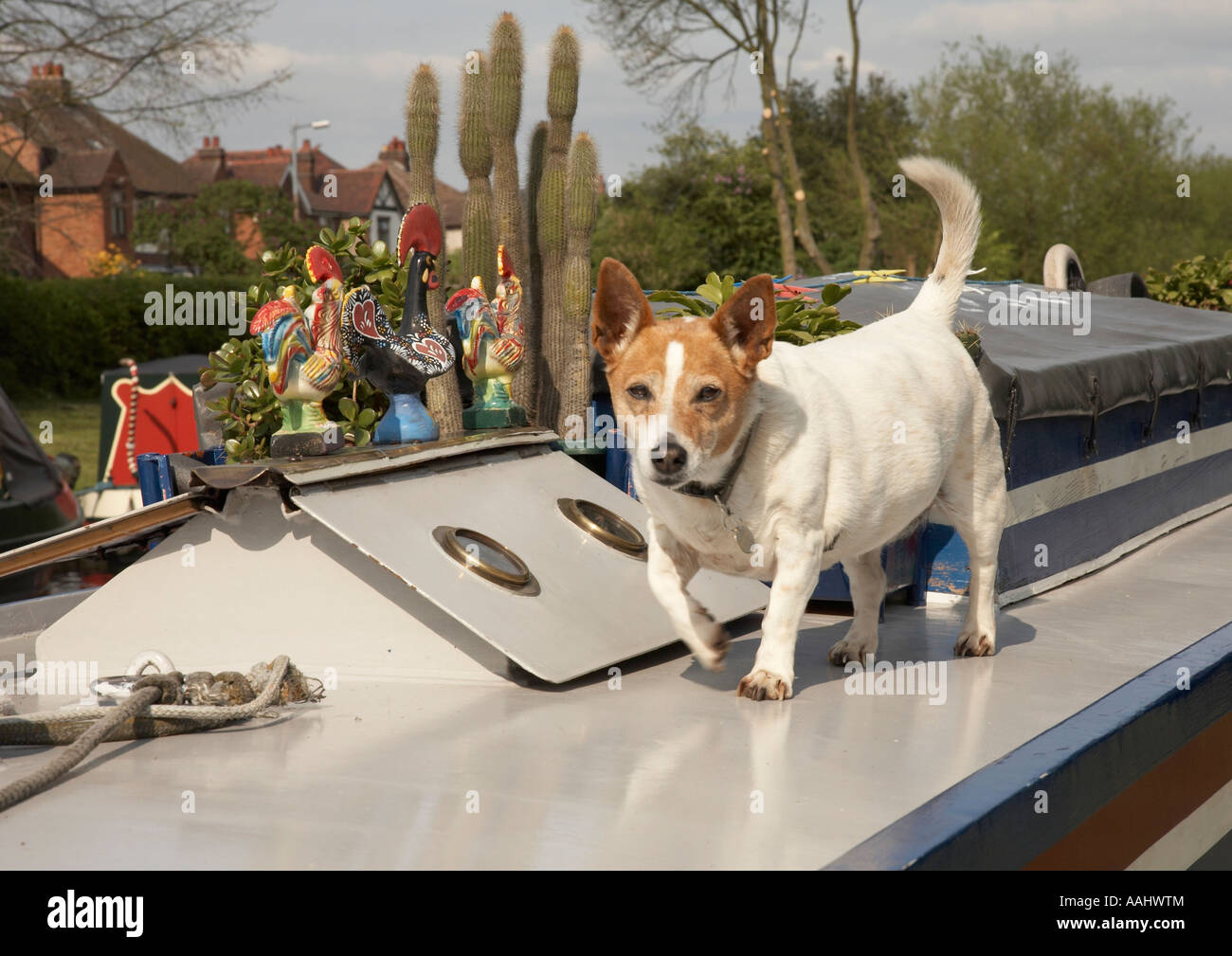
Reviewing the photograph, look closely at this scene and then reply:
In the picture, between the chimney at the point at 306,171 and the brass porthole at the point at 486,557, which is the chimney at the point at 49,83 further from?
the chimney at the point at 306,171

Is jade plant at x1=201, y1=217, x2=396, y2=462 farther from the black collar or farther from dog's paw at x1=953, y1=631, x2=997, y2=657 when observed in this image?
dog's paw at x1=953, y1=631, x2=997, y2=657

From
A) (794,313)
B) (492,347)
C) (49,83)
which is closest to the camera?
(492,347)

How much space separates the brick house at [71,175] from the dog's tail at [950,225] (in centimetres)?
1643

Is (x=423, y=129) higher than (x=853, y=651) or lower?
higher

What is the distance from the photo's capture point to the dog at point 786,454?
297 centimetres

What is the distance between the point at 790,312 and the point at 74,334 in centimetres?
2256

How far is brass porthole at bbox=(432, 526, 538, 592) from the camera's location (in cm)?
350

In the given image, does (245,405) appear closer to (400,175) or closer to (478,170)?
(478,170)

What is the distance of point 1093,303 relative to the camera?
702 cm

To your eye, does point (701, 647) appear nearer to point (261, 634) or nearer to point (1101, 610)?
point (261, 634)

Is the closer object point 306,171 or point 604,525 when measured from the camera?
point 604,525

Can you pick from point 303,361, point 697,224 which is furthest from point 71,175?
point 303,361

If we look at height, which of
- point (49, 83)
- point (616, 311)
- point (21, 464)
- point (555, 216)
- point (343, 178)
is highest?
point (343, 178)

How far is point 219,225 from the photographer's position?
39.2 metres
